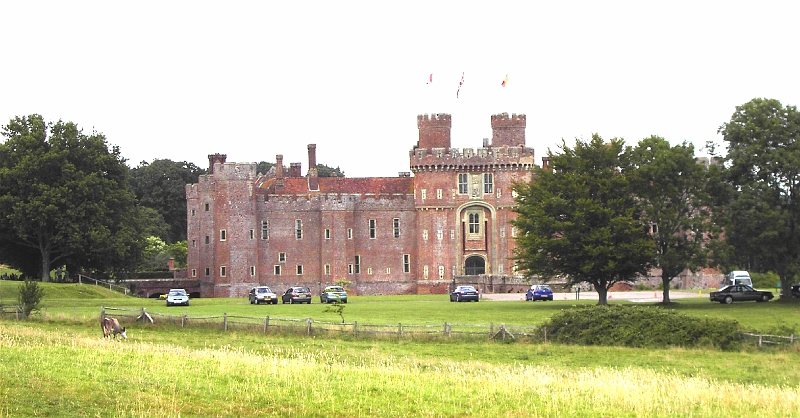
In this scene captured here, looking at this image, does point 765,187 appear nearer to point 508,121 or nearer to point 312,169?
point 508,121

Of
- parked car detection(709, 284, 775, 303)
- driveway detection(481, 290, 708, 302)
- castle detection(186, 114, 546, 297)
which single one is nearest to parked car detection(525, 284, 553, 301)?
driveway detection(481, 290, 708, 302)

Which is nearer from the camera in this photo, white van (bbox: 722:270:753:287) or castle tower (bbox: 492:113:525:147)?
white van (bbox: 722:270:753:287)

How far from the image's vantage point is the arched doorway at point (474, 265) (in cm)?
8831

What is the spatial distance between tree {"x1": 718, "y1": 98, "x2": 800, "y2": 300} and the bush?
1895 cm

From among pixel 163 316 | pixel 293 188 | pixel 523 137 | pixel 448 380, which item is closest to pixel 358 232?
pixel 293 188

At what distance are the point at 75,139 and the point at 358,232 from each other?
26.7 metres

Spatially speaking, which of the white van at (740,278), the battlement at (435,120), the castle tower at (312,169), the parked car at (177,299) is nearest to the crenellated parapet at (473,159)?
the battlement at (435,120)

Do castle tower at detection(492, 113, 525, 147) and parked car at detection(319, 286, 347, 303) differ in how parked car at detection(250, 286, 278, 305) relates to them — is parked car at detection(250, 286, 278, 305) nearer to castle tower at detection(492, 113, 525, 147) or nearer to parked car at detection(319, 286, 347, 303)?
parked car at detection(319, 286, 347, 303)

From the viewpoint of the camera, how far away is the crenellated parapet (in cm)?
8769

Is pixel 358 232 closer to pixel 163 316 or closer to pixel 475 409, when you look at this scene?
pixel 163 316

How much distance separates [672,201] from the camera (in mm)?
58219

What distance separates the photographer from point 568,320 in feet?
124

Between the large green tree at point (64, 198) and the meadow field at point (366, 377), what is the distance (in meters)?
30.8

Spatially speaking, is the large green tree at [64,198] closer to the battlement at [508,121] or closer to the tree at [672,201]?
the battlement at [508,121]
